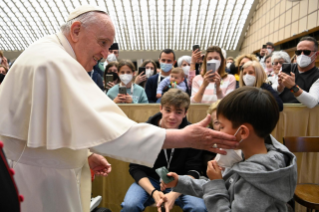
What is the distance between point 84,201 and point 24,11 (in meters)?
22.7

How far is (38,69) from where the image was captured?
3.74ft

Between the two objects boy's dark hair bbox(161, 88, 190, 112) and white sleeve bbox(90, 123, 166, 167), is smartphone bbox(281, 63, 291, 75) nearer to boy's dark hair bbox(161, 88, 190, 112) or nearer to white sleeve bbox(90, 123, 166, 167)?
boy's dark hair bbox(161, 88, 190, 112)

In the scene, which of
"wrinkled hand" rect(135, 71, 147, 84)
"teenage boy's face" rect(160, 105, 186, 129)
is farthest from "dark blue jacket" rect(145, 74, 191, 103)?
"teenage boy's face" rect(160, 105, 186, 129)

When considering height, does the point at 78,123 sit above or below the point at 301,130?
above

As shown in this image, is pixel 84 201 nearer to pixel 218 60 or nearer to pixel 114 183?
pixel 114 183

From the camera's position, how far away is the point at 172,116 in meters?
2.46

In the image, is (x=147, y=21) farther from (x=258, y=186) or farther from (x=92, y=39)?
(x=258, y=186)

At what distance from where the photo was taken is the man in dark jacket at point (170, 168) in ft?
7.36

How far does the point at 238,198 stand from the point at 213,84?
2262mm

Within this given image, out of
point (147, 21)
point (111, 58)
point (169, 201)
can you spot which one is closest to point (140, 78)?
point (111, 58)

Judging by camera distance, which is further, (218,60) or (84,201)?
(218,60)

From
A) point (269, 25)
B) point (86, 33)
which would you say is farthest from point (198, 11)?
point (86, 33)

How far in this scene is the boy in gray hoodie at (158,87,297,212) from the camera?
1305 mm

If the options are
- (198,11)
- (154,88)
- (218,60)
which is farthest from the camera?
(198,11)
